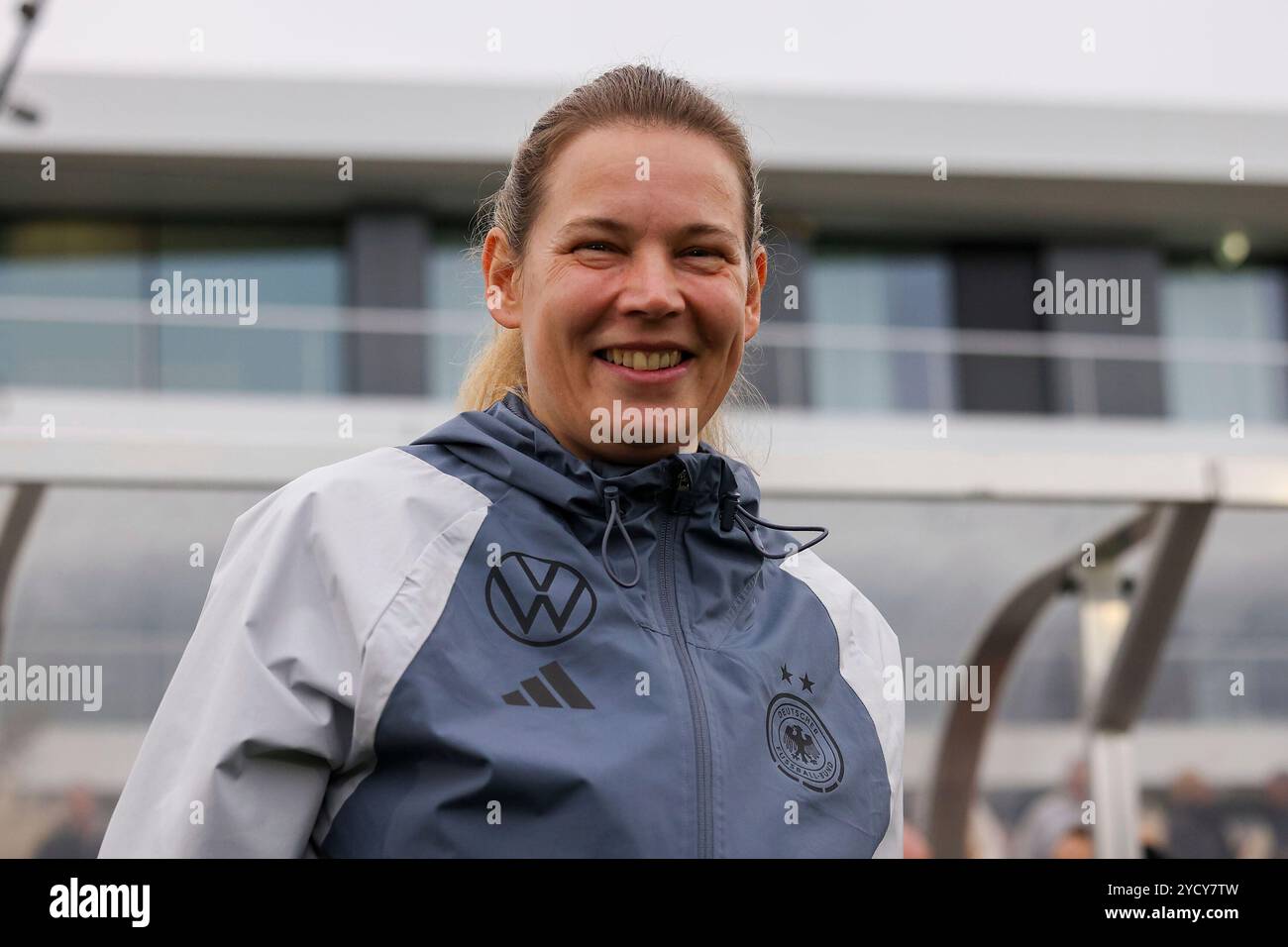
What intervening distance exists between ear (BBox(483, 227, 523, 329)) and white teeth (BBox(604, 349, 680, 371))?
9.7 inches

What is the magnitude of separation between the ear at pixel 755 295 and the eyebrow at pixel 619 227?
0.17m

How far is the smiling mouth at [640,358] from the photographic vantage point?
179cm

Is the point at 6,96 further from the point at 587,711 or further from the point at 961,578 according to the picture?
the point at 587,711

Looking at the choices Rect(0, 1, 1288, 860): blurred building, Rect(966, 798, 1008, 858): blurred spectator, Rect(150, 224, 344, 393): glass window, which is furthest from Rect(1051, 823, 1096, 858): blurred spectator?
Rect(150, 224, 344, 393): glass window

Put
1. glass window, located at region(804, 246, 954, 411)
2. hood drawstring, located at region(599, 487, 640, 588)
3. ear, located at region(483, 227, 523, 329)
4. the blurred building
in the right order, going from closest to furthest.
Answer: hood drawstring, located at region(599, 487, 640, 588), ear, located at region(483, 227, 523, 329), the blurred building, glass window, located at region(804, 246, 954, 411)

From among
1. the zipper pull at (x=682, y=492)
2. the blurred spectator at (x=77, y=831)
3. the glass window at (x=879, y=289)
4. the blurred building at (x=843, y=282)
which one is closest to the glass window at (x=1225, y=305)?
the blurred building at (x=843, y=282)

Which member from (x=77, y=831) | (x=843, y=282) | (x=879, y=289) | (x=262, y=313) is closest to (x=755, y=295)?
(x=77, y=831)

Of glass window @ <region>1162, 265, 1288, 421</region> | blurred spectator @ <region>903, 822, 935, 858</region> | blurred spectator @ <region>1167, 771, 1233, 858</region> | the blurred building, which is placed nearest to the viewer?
blurred spectator @ <region>903, 822, 935, 858</region>

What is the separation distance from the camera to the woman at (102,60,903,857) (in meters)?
1.53

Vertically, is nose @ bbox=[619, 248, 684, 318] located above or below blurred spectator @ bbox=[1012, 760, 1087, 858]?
above

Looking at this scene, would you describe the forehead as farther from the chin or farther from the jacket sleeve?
the jacket sleeve

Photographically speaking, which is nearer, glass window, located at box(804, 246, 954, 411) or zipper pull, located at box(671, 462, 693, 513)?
zipper pull, located at box(671, 462, 693, 513)

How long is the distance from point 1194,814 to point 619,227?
1356 centimetres
